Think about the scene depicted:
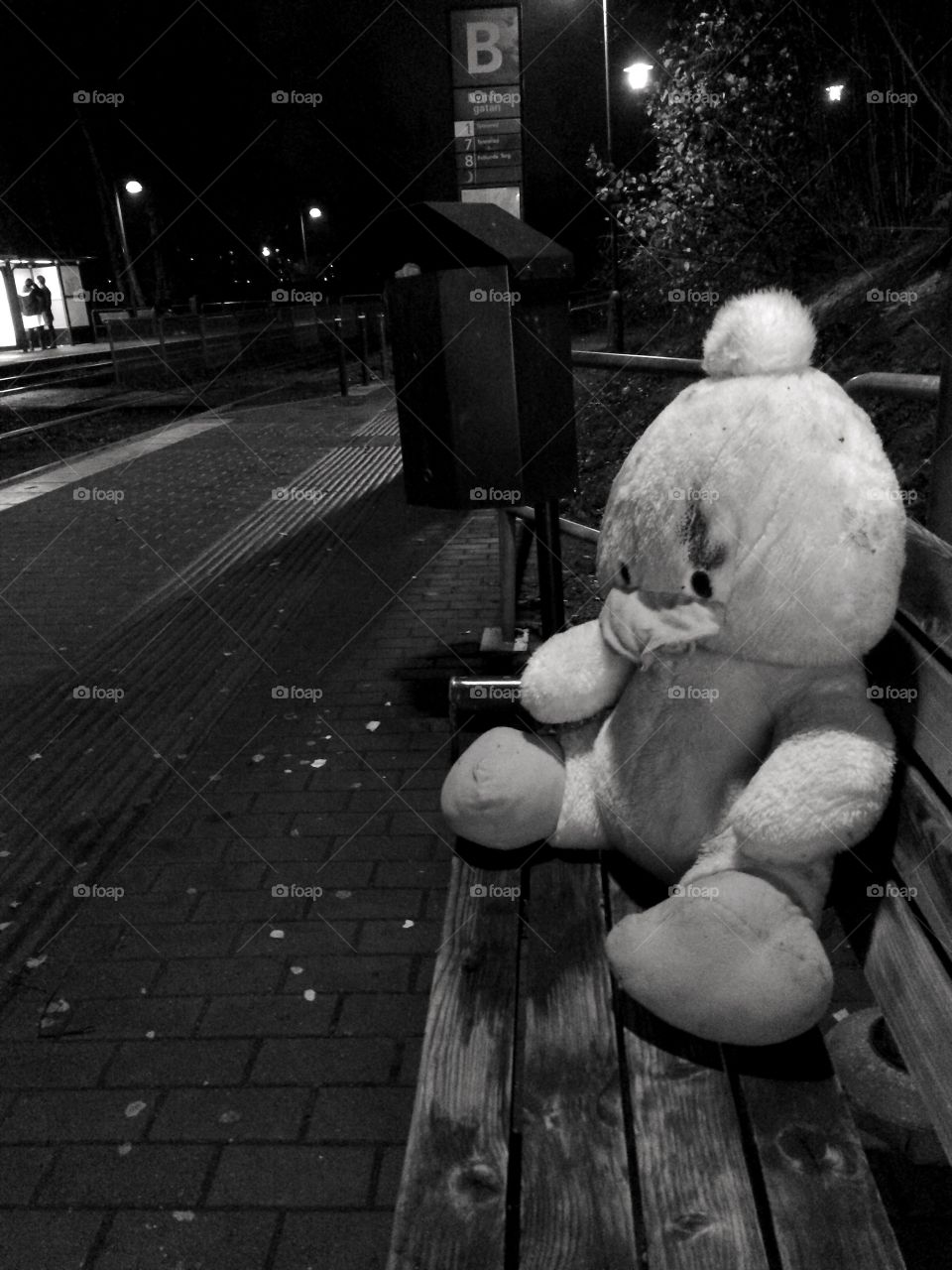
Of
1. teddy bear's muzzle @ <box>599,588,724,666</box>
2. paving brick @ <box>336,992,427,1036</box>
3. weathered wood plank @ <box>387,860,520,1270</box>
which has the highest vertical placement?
teddy bear's muzzle @ <box>599,588,724,666</box>

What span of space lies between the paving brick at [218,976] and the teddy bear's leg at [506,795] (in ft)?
3.24

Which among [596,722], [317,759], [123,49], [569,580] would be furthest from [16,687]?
[123,49]

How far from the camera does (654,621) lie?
1943 mm

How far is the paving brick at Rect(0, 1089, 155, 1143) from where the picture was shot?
2.40 metres

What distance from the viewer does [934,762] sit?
1743mm

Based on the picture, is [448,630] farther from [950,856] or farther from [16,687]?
[950,856]

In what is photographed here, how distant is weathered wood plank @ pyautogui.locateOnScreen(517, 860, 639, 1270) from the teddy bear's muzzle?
0.55 m

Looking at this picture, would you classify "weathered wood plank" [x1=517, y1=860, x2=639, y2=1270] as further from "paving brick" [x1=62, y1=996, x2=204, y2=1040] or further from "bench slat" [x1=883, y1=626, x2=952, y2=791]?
"paving brick" [x1=62, y1=996, x2=204, y2=1040]

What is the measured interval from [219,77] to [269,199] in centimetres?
1664

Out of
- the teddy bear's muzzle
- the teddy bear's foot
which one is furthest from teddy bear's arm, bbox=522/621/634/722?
the teddy bear's foot

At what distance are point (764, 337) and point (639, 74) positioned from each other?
13.2 metres

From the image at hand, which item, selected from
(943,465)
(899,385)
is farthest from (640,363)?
(943,465)

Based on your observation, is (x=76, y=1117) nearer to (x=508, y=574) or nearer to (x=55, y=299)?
(x=508, y=574)

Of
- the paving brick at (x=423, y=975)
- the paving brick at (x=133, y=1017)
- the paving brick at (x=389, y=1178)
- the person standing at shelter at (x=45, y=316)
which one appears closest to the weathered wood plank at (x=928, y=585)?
the paving brick at (x=389, y=1178)
